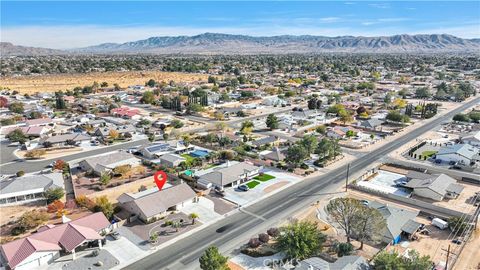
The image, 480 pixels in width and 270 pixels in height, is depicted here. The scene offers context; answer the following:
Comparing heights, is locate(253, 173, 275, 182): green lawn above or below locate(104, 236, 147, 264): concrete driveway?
above

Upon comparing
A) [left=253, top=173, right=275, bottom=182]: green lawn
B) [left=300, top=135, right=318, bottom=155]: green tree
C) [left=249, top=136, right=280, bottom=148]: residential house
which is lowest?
[left=253, top=173, right=275, bottom=182]: green lawn

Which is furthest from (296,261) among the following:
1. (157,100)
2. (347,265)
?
(157,100)

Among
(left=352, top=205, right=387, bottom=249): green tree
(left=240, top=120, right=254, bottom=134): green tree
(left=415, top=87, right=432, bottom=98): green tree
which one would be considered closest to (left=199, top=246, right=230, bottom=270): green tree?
(left=352, top=205, right=387, bottom=249): green tree

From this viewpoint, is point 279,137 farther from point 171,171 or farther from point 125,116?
point 125,116

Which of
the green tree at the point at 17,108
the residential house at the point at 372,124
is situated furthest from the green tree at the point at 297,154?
the green tree at the point at 17,108

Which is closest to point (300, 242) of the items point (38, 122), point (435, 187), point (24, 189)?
point (435, 187)

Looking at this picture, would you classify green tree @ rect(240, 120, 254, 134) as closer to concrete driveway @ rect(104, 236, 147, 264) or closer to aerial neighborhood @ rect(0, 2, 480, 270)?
aerial neighborhood @ rect(0, 2, 480, 270)
